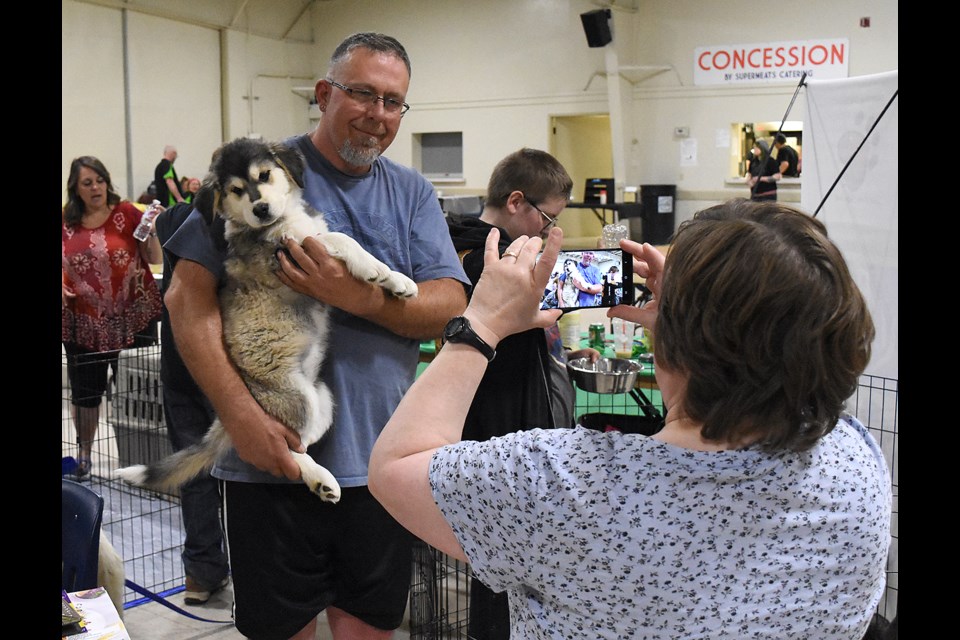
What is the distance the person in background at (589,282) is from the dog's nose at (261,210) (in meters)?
0.65

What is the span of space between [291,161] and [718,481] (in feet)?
3.96

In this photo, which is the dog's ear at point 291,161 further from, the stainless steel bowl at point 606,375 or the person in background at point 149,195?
the person in background at point 149,195

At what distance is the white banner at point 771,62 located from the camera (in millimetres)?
12289

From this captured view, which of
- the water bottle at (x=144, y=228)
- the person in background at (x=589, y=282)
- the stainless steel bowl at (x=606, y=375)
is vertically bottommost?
the stainless steel bowl at (x=606, y=375)

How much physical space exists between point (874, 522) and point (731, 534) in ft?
0.67

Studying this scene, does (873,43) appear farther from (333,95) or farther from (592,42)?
(333,95)

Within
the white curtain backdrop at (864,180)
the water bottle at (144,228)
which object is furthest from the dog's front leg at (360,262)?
the water bottle at (144,228)

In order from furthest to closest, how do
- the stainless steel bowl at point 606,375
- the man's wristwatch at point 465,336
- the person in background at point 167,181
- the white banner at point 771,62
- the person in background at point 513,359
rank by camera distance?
1. the person in background at point 167,181
2. the white banner at point 771,62
3. the stainless steel bowl at point 606,375
4. the person in background at point 513,359
5. the man's wristwatch at point 465,336

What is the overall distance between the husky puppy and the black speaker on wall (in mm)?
11950

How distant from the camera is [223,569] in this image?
3662mm

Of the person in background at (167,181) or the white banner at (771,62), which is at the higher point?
the white banner at (771,62)

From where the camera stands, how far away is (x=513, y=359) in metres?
2.70

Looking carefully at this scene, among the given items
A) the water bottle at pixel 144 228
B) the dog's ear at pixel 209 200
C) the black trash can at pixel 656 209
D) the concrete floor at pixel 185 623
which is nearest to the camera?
the dog's ear at pixel 209 200
